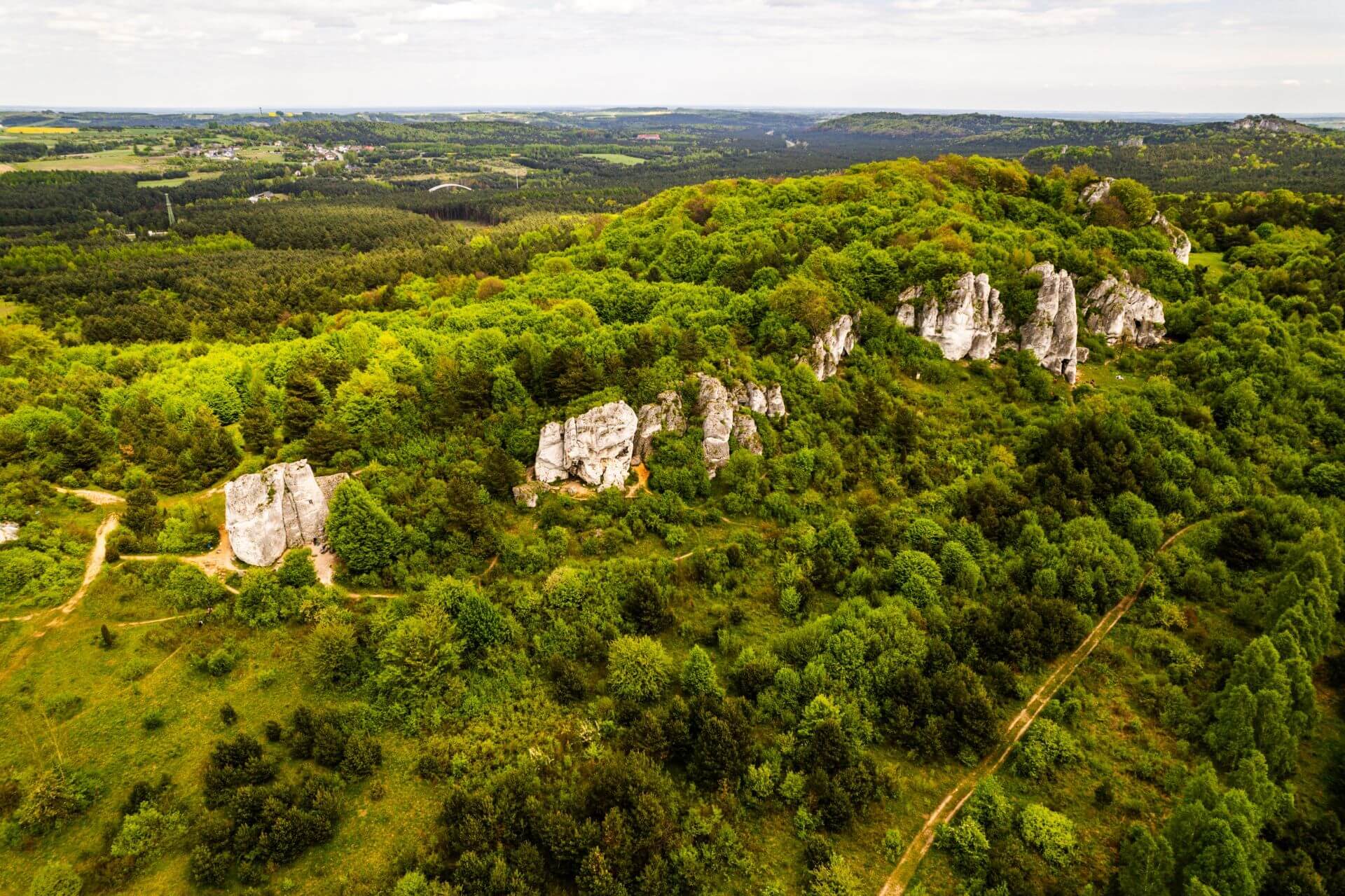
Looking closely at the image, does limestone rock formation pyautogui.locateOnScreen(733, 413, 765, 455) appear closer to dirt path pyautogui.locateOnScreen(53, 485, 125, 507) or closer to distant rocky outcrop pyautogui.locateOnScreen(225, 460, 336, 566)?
distant rocky outcrop pyautogui.locateOnScreen(225, 460, 336, 566)

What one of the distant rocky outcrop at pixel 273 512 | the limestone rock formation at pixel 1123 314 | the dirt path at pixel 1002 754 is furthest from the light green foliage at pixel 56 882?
the limestone rock formation at pixel 1123 314

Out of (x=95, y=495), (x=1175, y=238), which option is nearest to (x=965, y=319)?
(x=1175, y=238)

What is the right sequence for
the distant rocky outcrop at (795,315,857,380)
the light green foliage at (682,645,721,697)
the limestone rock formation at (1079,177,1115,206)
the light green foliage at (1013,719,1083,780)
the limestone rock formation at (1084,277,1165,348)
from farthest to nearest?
1. the limestone rock formation at (1079,177,1115,206)
2. the limestone rock formation at (1084,277,1165,348)
3. the distant rocky outcrop at (795,315,857,380)
4. the light green foliage at (682,645,721,697)
5. the light green foliage at (1013,719,1083,780)

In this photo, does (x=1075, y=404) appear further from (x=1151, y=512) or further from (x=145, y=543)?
(x=145, y=543)

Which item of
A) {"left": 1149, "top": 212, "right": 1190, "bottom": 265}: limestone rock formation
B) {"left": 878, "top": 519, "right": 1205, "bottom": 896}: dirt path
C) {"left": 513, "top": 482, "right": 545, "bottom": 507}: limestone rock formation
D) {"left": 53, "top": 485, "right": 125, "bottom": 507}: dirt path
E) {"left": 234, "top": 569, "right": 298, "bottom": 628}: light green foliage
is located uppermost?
{"left": 1149, "top": 212, "right": 1190, "bottom": 265}: limestone rock formation

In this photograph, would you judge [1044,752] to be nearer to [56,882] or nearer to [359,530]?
[359,530]

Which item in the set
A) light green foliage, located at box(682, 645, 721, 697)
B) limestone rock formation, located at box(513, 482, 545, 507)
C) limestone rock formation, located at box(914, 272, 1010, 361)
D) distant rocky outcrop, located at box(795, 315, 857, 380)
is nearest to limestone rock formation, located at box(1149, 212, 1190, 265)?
limestone rock formation, located at box(914, 272, 1010, 361)

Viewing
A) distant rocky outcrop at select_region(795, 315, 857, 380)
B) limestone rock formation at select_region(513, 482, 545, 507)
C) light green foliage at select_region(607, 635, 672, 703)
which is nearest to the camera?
light green foliage at select_region(607, 635, 672, 703)

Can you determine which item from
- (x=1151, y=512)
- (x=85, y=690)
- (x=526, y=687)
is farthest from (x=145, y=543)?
(x=1151, y=512)
